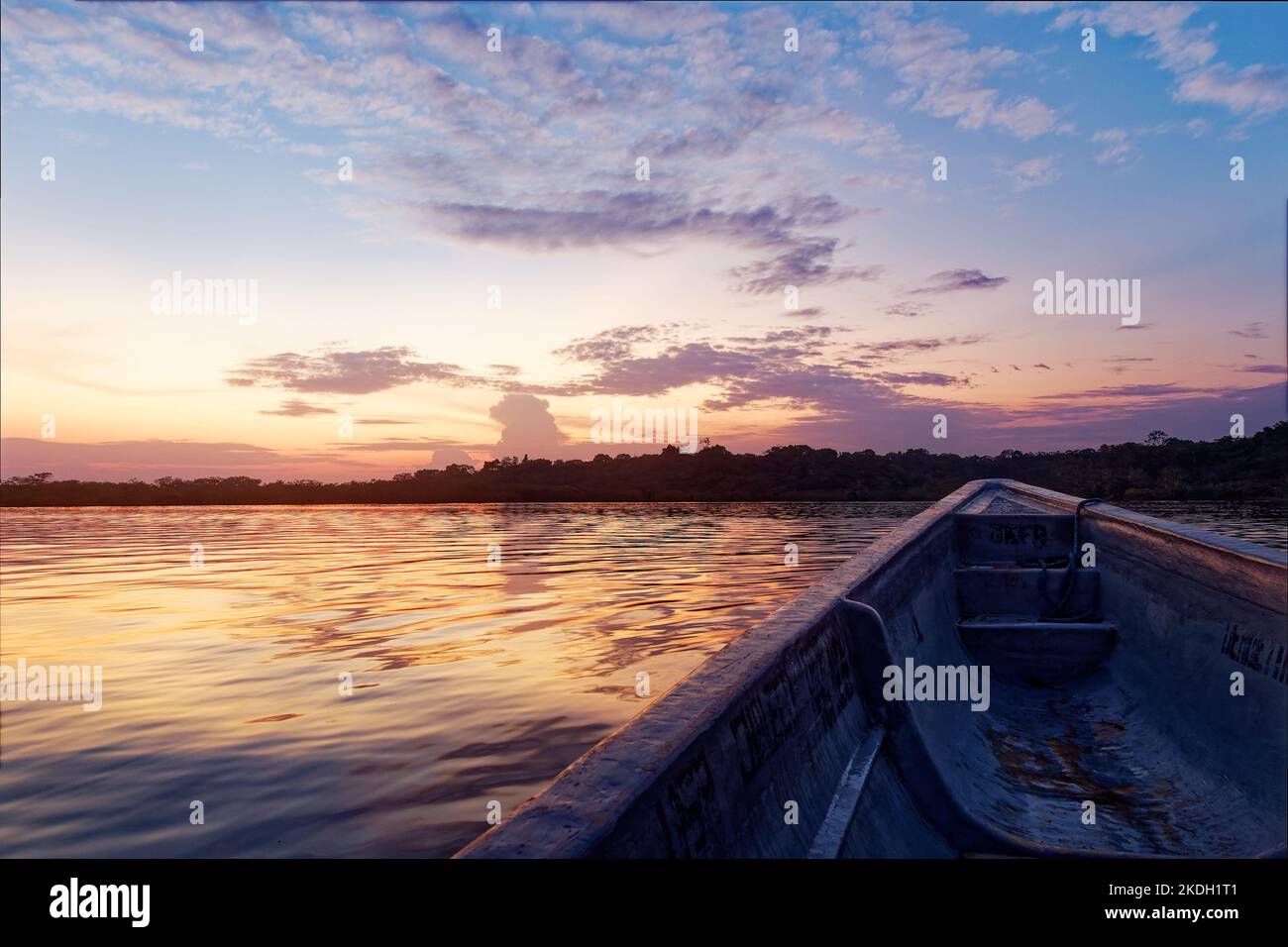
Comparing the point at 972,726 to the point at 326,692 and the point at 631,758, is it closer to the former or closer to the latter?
the point at 631,758

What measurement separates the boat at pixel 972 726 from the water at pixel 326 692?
7.06ft

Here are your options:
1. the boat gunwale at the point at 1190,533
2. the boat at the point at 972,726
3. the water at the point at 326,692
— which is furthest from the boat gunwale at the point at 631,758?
the boat gunwale at the point at 1190,533

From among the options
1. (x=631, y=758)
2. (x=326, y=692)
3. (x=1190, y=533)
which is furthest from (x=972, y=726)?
(x=326, y=692)

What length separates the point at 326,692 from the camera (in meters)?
6.44

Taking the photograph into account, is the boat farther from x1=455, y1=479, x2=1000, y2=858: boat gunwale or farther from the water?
the water

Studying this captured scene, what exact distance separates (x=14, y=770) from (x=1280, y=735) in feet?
22.3

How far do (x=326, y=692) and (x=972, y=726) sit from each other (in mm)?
4913

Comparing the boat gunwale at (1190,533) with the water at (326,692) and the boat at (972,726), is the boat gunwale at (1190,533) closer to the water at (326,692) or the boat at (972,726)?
the boat at (972,726)

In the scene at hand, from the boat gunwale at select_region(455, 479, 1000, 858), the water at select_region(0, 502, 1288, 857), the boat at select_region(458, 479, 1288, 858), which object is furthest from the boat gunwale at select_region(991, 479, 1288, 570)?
the water at select_region(0, 502, 1288, 857)
